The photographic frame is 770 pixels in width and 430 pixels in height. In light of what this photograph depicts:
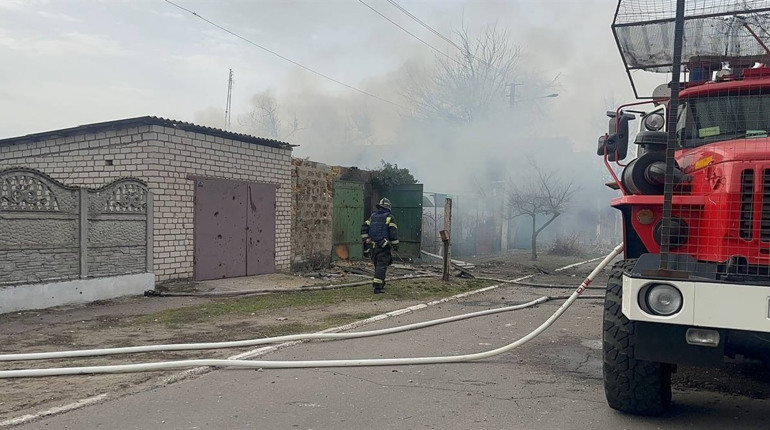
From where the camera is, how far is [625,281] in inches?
Result: 147

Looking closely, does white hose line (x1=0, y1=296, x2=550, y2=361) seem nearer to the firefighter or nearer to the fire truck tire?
the fire truck tire

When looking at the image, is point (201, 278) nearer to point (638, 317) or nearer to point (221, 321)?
point (221, 321)

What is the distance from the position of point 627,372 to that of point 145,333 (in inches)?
215

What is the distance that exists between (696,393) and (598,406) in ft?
3.36

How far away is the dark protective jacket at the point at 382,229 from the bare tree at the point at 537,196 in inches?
439

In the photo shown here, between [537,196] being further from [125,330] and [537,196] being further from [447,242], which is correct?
[125,330]

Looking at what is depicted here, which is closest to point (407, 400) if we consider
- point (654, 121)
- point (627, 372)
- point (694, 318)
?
point (627, 372)

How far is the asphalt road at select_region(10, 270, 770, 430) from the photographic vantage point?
4227 mm

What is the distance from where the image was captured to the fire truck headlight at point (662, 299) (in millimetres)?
3482

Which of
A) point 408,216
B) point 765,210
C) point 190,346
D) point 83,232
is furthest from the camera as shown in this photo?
point 408,216

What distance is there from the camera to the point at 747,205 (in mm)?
3709

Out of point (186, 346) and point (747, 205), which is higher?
point (747, 205)

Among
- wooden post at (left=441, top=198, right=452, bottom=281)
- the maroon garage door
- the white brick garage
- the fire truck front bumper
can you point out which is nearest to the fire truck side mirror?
the fire truck front bumper

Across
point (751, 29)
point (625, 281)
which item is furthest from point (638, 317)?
point (751, 29)
